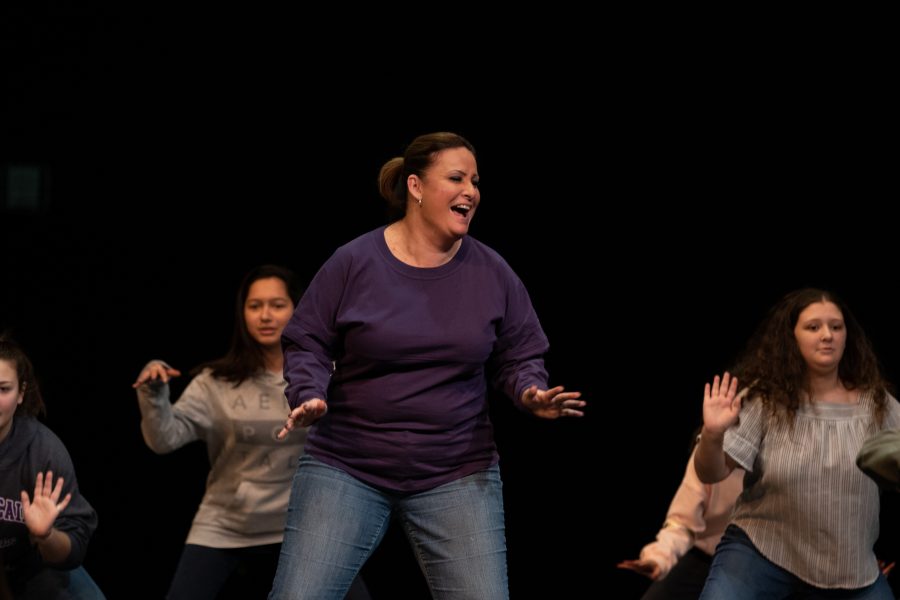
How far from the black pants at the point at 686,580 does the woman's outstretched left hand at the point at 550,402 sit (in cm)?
123

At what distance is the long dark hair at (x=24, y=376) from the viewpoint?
11.8 feet

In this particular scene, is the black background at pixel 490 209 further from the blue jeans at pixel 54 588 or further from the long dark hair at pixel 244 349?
the blue jeans at pixel 54 588

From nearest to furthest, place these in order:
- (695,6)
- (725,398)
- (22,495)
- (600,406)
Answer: (22,495) → (725,398) → (695,6) → (600,406)

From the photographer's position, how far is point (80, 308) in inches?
216

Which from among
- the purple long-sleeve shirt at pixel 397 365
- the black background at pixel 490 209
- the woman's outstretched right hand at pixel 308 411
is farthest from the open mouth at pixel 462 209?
the black background at pixel 490 209

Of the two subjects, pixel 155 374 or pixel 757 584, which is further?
pixel 155 374

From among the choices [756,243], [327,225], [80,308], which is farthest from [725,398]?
[80,308]

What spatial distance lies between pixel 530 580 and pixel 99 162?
7.81 feet

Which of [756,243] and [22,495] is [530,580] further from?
[22,495]

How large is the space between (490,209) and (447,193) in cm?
215

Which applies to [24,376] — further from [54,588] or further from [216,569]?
[216,569]

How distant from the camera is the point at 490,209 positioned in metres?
5.33

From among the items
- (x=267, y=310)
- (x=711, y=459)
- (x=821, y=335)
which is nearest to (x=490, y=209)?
(x=267, y=310)

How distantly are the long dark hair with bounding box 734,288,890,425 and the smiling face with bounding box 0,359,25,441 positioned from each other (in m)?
2.00
